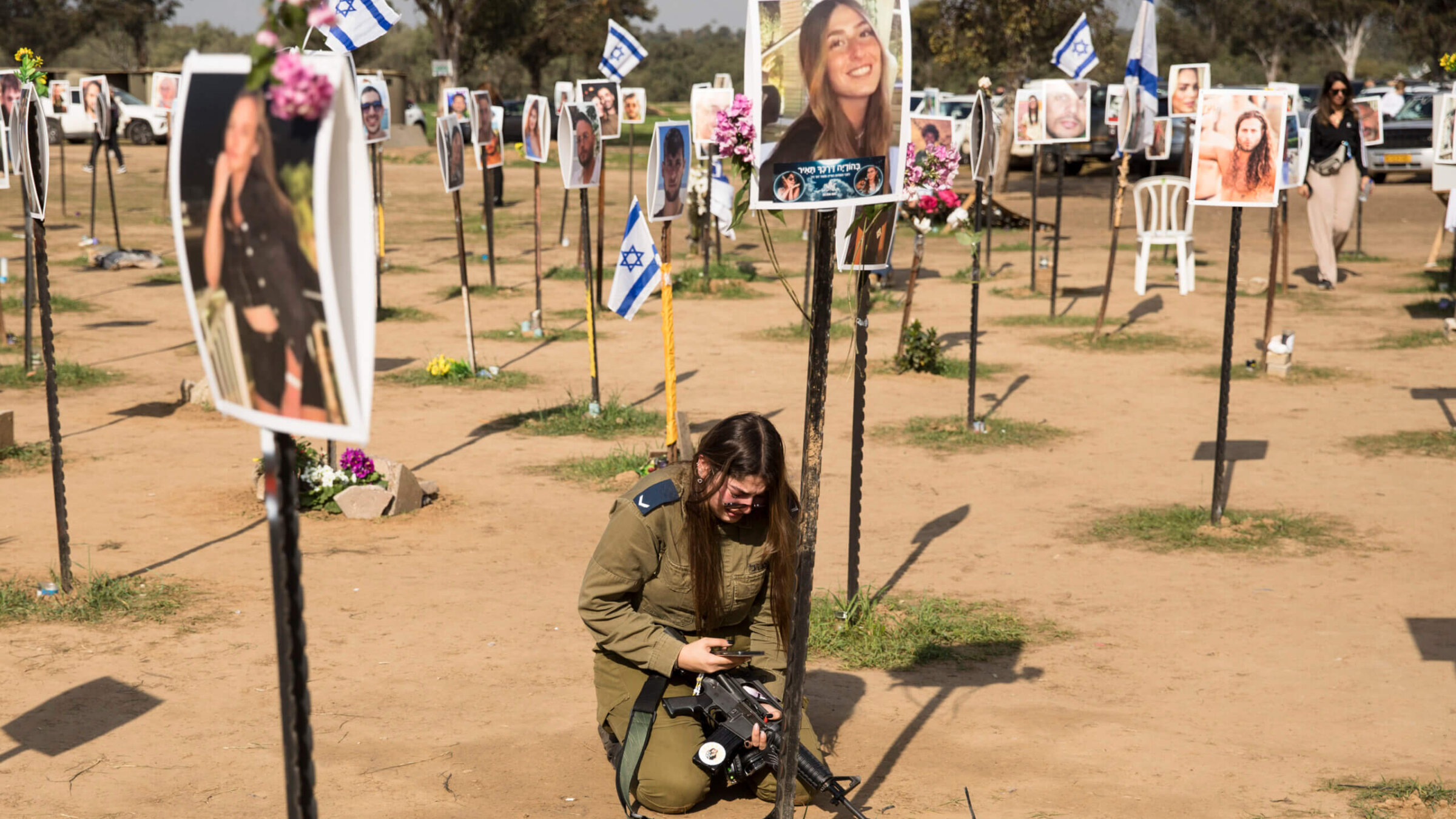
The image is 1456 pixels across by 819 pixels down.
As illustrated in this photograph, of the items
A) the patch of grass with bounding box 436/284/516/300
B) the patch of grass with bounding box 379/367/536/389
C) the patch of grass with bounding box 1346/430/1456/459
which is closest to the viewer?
the patch of grass with bounding box 1346/430/1456/459

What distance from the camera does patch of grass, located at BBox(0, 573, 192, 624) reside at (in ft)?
17.0

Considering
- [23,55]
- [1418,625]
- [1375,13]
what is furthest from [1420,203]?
[1375,13]

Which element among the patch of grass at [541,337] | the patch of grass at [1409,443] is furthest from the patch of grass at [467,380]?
the patch of grass at [1409,443]

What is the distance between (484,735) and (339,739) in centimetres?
43

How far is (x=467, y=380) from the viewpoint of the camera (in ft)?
33.4

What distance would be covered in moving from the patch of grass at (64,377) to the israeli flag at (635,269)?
192 inches

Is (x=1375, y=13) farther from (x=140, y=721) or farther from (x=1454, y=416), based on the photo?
(x=140, y=721)

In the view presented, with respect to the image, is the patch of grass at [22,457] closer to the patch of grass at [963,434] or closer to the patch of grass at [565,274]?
the patch of grass at [963,434]

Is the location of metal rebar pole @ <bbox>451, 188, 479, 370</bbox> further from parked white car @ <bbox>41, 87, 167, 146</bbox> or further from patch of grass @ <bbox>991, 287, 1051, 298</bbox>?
parked white car @ <bbox>41, 87, 167, 146</bbox>

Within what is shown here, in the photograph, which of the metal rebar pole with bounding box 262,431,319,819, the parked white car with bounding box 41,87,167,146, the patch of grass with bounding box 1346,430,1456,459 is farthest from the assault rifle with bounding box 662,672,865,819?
the parked white car with bounding box 41,87,167,146

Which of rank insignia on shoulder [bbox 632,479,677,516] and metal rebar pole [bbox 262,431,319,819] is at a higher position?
metal rebar pole [bbox 262,431,319,819]

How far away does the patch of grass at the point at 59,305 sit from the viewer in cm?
1273

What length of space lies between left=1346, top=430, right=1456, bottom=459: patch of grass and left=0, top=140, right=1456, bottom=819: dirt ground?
0.53 feet

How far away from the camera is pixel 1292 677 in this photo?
15.6 ft
